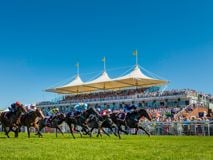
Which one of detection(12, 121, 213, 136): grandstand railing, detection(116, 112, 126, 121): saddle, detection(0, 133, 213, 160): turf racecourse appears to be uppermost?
detection(116, 112, 126, 121): saddle

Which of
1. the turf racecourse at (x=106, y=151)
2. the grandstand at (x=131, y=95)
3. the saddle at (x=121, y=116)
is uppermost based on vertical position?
the grandstand at (x=131, y=95)

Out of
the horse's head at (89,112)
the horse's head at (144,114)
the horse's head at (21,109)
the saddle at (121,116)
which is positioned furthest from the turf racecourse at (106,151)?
the saddle at (121,116)

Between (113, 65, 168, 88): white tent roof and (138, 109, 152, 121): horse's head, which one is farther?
(113, 65, 168, 88): white tent roof

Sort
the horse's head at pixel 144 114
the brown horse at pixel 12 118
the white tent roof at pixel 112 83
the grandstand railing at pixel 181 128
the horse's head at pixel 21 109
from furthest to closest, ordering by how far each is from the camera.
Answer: the white tent roof at pixel 112 83, the grandstand railing at pixel 181 128, the horse's head at pixel 144 114, the brown horse at pixel 12 118, the horse's head at pixel 21 109

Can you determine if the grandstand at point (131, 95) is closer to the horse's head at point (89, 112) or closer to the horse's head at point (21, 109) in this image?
the horse's head at point (89, 112)

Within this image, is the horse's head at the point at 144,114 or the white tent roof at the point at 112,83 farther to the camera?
the white tent roof at the point at 112,83

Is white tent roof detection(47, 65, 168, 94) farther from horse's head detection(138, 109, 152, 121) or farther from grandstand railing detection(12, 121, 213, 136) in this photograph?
horse's head detection(138, 109, 152, 121)

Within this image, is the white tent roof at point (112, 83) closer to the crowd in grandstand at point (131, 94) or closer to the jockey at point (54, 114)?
the crowd in grandstand at point (131, 94)

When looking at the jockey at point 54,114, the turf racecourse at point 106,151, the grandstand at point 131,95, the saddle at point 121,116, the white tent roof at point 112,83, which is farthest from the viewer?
the white tent roof at point 112,83

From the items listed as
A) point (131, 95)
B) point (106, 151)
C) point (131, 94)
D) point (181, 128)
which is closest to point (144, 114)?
point (181, 128)

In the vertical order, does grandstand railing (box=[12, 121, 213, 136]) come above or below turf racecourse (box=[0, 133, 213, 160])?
above

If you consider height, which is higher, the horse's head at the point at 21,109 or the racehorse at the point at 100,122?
the horse's head at the point at 21,109

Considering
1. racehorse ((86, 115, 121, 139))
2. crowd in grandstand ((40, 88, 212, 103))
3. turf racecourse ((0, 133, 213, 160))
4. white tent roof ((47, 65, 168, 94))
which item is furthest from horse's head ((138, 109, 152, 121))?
white tent roof ((47, 65, 168, 94))

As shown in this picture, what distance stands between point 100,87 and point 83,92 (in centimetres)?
473
